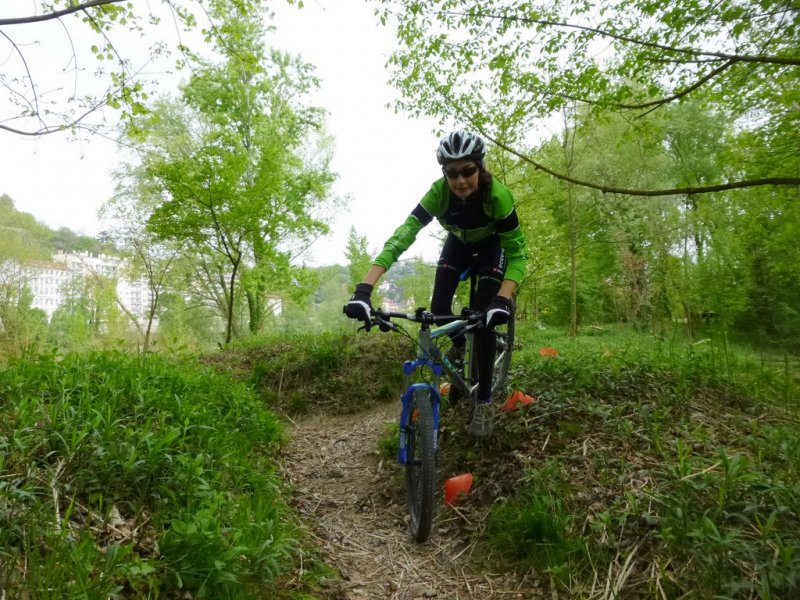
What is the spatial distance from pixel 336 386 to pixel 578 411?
12.5ft

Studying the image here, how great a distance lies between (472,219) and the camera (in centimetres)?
349

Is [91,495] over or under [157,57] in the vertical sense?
under

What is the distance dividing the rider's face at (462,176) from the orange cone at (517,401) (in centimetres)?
193

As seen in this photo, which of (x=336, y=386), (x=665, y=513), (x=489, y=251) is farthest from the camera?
(x=336, y=386)

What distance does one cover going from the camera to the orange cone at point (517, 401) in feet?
12.6

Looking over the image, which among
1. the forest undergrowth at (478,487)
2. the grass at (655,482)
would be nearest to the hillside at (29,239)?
the forest undergrowth at (478,487)

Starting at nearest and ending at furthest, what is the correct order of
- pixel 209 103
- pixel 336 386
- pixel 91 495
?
pixel 91 495
pixel 336 386
pixel 209 103

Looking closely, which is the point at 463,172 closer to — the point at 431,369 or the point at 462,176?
the point at 462,176

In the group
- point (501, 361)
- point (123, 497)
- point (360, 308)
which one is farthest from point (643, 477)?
point (123, 497)

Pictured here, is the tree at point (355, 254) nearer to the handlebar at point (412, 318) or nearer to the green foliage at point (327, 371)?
the green foliage at point (327, 371)

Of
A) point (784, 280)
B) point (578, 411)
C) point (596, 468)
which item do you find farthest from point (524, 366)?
point (784, 280)

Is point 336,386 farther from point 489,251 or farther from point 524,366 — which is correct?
point 489,251

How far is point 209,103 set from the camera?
20.0 meters

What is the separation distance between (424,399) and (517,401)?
1.27 metres
